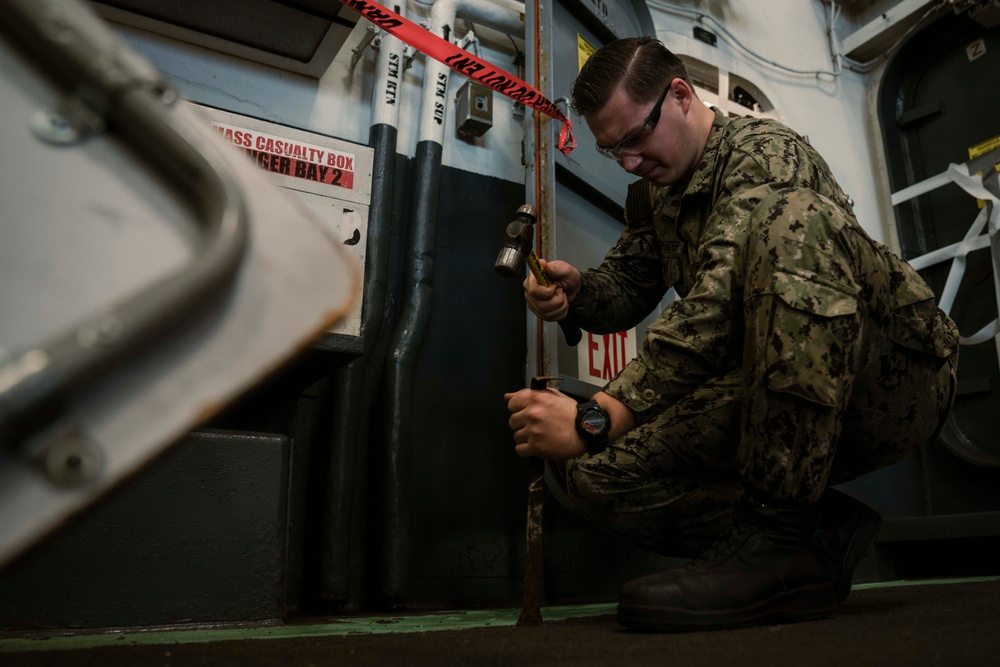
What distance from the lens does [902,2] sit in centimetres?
314

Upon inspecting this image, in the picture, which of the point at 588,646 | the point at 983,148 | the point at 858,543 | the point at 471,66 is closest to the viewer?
the point at 588,646

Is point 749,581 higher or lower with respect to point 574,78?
lower

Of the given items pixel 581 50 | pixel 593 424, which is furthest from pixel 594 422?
pixel 581 50

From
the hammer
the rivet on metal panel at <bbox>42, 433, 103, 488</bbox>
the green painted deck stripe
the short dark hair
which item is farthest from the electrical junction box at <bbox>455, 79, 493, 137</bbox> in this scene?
the rivet on metal panel at <bbox>42, 433, 103, 488</bbox>

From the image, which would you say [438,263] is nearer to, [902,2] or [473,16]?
[473,16]

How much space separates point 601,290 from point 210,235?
1228mm

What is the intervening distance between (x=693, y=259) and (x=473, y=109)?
92 cm

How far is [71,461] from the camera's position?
0.33 meters

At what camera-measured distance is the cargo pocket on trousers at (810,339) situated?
3.05 feet

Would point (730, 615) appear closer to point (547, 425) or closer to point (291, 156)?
point (547, 425)

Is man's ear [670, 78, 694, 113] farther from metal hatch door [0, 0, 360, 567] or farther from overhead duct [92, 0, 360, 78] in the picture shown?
metal hatch door [0, 0, 360, 567]

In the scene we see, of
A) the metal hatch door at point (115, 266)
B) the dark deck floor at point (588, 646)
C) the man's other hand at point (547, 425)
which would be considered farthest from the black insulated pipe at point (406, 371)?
the metal hatch door at point (115, 266)

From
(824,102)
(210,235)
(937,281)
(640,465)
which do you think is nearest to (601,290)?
(640,465)

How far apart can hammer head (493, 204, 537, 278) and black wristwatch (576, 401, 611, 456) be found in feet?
1.25
